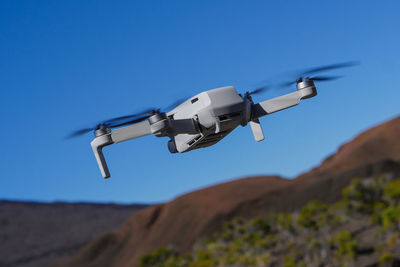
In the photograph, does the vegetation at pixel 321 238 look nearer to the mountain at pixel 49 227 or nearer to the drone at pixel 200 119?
the mountain at pixel 49 227

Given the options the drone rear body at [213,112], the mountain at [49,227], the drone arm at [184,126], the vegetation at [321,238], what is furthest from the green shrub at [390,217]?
the mountain at [49,227]

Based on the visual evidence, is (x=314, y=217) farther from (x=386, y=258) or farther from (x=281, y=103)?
(x=281, y=103)

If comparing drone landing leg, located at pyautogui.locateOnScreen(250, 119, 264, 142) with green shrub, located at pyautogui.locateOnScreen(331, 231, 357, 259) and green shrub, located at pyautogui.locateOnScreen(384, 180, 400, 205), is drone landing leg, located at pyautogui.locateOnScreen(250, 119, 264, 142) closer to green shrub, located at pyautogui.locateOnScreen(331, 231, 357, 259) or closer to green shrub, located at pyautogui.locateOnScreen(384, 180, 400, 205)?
green shrub, located at pyautogui.locateOnScreen(331, 231, 357, 259)

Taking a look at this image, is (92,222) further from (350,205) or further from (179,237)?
(350,205)

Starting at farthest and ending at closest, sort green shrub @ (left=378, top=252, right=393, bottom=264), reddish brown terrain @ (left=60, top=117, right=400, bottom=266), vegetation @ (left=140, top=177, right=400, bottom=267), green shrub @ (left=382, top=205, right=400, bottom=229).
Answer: reddish brown terrain @ (left=60, top=117, right=400, bottom=266), green shrub @ (left=382, top=205, right=400, bottom=229), vegetation @ (left=140, top=177, right=400, bottom=267), green shrub @ (left=378, top=252, right=393, bottom=264)

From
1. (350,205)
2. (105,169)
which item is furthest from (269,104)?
(350,205)

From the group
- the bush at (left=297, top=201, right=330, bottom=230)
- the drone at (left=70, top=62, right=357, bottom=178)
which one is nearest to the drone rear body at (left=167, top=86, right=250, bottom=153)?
the drone at (left=70, top=62, right=357, bottom=178)

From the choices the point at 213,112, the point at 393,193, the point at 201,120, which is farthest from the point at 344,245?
the point at 213,112
